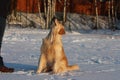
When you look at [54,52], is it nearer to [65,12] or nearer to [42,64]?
[42,64]

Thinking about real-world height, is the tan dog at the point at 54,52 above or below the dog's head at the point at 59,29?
below

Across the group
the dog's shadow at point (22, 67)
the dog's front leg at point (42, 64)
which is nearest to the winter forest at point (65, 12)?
the dog's shadow at point (22, 67)

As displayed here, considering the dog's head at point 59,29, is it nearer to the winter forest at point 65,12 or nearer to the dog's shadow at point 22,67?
the dog's shadow at point 22,67

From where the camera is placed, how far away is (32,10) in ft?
92.3

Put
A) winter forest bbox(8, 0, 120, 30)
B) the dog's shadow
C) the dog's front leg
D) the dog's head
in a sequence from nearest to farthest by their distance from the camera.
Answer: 1. the dog's head
2. the dog's front leg
3. the dog's shadow
4. winter forest bbox(8, 0, 120, 30)

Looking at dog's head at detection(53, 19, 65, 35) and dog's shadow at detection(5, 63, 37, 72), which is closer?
dog's head at detection(53, 19, 65, 35)

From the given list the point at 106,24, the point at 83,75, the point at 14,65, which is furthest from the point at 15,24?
the point at 83,75

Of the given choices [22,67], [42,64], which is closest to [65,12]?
[22,67]

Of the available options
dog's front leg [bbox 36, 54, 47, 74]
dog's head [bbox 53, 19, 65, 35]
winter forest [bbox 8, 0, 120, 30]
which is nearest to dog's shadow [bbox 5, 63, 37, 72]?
dog's front leg [bbox 36, 54, 47, 74]

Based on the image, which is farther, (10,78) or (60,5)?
(60,5)

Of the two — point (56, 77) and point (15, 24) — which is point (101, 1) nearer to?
point (15, 24)

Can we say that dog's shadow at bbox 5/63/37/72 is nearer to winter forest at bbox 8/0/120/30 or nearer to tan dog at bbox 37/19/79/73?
tan dog at bbox 37/19/79/73

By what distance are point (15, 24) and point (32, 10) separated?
336cm

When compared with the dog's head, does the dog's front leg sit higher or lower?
lower
